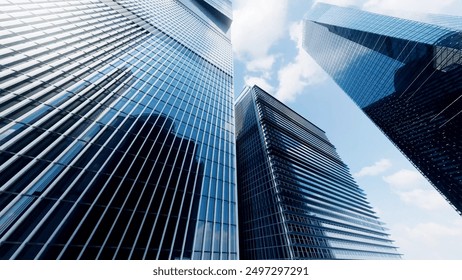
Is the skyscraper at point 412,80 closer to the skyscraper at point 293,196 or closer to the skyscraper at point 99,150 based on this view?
the skyscraper at point 293,196

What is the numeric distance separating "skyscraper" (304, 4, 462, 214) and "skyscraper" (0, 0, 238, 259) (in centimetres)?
7021

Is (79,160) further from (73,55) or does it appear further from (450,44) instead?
(450,44)

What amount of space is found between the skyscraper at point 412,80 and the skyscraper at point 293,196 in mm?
29787

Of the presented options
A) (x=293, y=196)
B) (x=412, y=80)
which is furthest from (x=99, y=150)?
(x=412, y=80)

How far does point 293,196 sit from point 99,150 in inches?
2292

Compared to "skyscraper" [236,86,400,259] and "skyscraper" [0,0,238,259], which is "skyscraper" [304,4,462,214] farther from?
"skyscraper" [0,0,238,259]

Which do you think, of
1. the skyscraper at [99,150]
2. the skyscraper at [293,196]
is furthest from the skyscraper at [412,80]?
the skyscraper at [99,150]

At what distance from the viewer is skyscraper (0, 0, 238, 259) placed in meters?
15.7

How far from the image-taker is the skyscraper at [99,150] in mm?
15719

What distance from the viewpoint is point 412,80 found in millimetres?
78875

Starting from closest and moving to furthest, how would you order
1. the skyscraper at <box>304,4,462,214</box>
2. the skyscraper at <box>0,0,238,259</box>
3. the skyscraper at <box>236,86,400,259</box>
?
1. the skyscraper at <box>0,0,238,259</box>
2. the skyscraper at <box>236,86,400,259</box>
3. the skyscraper at <box>304,4,462,214</box>

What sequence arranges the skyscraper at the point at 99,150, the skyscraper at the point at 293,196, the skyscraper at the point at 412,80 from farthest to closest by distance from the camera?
the skyscraper at the point at 412,80 → the skyscraper at the point at 293,196 → the skyscraper at the point at 99,150

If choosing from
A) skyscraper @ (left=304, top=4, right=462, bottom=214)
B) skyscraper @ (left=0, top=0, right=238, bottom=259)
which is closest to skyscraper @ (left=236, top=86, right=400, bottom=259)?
skyscraper @ (left=304, top=4, right=462, bottom=214)

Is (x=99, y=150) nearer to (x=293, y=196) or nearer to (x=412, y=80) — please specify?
(x=293, y=196)
